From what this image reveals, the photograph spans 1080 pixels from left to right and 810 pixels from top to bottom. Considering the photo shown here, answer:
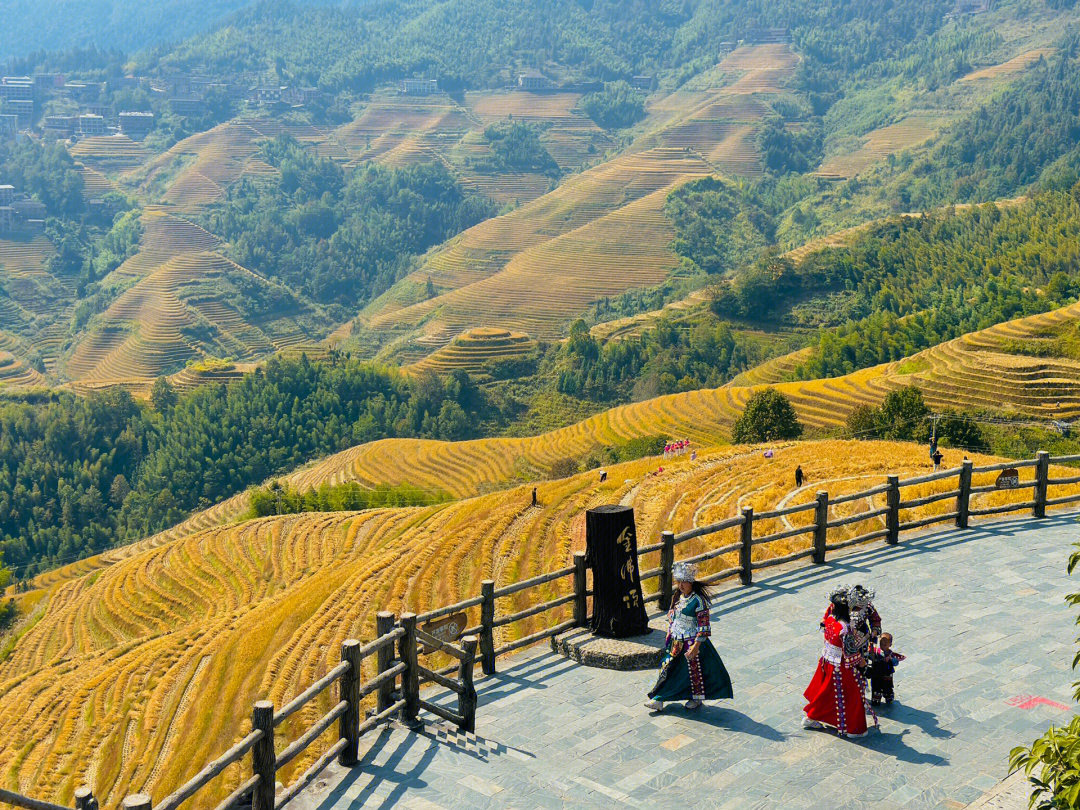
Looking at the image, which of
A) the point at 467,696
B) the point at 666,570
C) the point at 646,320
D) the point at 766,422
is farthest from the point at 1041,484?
the point at 646,320

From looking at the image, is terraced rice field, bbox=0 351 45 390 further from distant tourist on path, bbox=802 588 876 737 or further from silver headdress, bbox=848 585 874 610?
silver headdress, bbox=848 585 874 610

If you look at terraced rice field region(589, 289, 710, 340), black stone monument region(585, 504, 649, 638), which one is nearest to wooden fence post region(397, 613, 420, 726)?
black stone monument region(585, 504, 649, 638)

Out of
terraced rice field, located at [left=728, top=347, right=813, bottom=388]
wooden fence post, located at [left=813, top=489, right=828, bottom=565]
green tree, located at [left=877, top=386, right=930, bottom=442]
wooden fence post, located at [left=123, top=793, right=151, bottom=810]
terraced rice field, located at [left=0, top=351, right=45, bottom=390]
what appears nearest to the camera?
wooden fence post, located at [left=123, top=793, right=151, bottom=810]

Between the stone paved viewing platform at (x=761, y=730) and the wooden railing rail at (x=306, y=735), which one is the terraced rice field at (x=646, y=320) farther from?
the wooden railing rail at (x=306, y=735)

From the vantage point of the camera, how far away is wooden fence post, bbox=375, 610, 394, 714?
476 inches

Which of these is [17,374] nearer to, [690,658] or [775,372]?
[775,372]

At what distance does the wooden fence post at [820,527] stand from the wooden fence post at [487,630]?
215 inches

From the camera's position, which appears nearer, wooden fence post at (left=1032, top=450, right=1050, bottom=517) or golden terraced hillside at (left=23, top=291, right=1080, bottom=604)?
wooden fence post at (left=1032, top=450, right=1050, bottom=517)

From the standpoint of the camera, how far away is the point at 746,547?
55.1 feet

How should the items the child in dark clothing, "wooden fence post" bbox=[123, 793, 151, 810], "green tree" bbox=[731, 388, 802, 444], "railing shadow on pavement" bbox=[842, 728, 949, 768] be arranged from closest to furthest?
"wooden fence post" bbox=[123, 793, 151, 810] < "railing shadow on pavement" bbox=[842, 728, 949, 768] < the child in dark clothing < "green tree" bbox=[731, 388, 802, 444]

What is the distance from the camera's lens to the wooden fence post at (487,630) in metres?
13.7

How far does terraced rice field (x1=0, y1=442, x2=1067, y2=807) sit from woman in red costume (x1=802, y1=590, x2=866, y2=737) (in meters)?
10.6

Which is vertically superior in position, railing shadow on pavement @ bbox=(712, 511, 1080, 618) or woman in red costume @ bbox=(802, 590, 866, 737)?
woman in red costume @ bbox=(802, 590, 866, 737)

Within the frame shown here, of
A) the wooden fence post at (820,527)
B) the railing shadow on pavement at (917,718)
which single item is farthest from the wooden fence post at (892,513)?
the railing shadow on pavement at (917,718)
